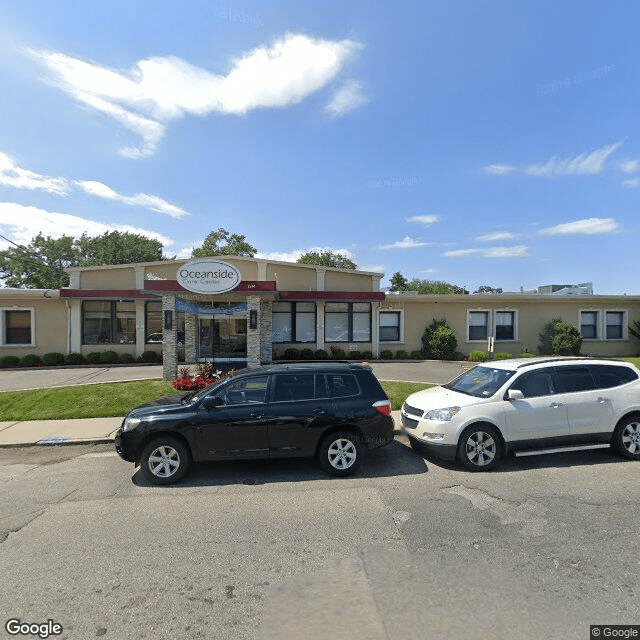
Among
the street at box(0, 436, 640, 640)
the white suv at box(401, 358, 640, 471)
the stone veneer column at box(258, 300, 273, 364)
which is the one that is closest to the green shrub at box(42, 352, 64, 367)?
the stone veneer column at box(258, 300, 273, 364)

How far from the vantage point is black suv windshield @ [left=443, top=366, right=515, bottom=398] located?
634cm

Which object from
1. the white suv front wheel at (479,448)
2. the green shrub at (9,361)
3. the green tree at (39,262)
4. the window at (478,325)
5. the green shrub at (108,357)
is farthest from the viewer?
the green tree at (39,262)

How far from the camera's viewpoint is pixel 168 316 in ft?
43.4

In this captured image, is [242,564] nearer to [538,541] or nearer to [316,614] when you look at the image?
[316,614]

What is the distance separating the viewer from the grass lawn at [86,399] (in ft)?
29.7

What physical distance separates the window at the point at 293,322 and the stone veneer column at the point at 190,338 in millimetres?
5439

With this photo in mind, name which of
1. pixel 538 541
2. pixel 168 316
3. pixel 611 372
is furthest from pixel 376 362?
pixel 538 541

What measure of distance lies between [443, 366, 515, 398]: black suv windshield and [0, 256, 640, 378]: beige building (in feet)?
33.0

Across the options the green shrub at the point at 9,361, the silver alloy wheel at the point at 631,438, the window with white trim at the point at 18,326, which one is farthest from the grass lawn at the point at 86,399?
the window with white trim at the point at 18,326

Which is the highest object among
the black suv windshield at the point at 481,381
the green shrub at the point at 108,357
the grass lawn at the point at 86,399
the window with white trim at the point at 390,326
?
the window with white trim at the point at 390,326

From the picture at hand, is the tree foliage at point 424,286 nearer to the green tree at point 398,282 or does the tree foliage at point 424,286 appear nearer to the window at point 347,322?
the green tree at point 398,282

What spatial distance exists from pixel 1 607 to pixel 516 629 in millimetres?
3891

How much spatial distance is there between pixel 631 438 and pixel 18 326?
23.8 metres

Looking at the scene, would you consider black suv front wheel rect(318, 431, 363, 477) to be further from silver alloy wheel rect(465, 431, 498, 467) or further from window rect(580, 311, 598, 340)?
window rect(580, 311, 598, 340)
